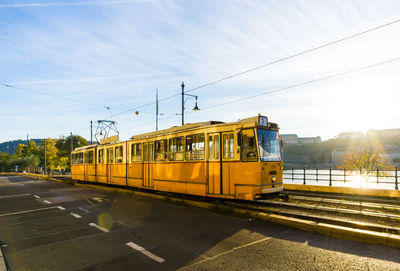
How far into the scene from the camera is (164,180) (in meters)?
13.6

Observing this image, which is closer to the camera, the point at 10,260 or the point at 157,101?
the point at 10,260

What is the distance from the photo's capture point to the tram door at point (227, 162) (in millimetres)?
10406

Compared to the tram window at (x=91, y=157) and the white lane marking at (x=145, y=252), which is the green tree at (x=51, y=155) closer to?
the tram window at (x=91, y=157)

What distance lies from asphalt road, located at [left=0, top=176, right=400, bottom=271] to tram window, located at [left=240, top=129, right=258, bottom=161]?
2.22 m

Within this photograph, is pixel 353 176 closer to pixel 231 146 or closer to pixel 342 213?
pixel 342 213

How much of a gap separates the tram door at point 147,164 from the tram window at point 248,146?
20.5 feet

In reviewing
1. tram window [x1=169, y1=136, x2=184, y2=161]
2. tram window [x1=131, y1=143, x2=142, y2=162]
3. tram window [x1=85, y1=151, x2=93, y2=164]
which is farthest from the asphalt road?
tram window [x1=85, y1=151, x2=93, y2=164]

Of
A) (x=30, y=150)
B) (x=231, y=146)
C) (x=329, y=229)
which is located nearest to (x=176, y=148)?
(x=231, y=146)

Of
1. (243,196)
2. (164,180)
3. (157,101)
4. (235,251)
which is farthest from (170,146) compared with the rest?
(157,101)

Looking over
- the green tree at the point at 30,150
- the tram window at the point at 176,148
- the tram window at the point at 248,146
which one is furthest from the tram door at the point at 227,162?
the green tree at the point at 30,150

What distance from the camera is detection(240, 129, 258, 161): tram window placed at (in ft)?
32.7

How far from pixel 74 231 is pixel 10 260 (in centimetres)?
199

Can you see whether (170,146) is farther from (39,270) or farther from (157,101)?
(157,101)

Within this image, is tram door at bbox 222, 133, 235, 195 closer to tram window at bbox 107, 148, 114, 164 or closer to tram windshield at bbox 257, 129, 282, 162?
tram windshield at bbox 257, 129, 282, 162
